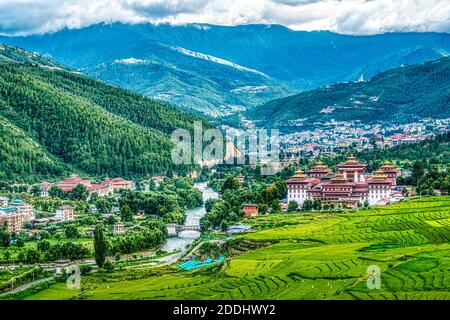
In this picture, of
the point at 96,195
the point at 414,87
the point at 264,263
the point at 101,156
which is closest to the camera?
the point at 264,263

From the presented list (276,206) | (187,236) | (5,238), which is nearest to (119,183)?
(276,206)

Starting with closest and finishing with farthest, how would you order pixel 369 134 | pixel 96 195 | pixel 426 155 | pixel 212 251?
pixel 212 251, pixel 96 195, pixel 426 155, pixel 369 134

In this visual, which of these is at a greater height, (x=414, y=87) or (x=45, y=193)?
(x=414, y=87)

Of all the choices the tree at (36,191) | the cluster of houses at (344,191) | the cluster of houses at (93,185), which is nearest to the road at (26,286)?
the cluster of houses at (344,191)

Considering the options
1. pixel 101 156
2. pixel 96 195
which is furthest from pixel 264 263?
pixel 101 156

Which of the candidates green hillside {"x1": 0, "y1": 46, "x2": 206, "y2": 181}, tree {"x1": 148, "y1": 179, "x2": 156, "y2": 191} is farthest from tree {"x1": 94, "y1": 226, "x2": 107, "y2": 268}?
green hillside {"x1": 0, "y1": 46, "x2": 206, "y2": 181}

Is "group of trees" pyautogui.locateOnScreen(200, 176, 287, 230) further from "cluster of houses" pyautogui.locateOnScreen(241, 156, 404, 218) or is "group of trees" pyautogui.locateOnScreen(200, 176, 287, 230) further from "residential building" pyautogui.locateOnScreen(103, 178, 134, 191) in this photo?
"residential building" pyautogui.locateOnScreen(103, 178, 134, 191)

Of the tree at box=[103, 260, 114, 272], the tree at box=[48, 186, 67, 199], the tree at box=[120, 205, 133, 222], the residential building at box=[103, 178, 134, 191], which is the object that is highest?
the residential building at box=[103, 178, 134, 191]
